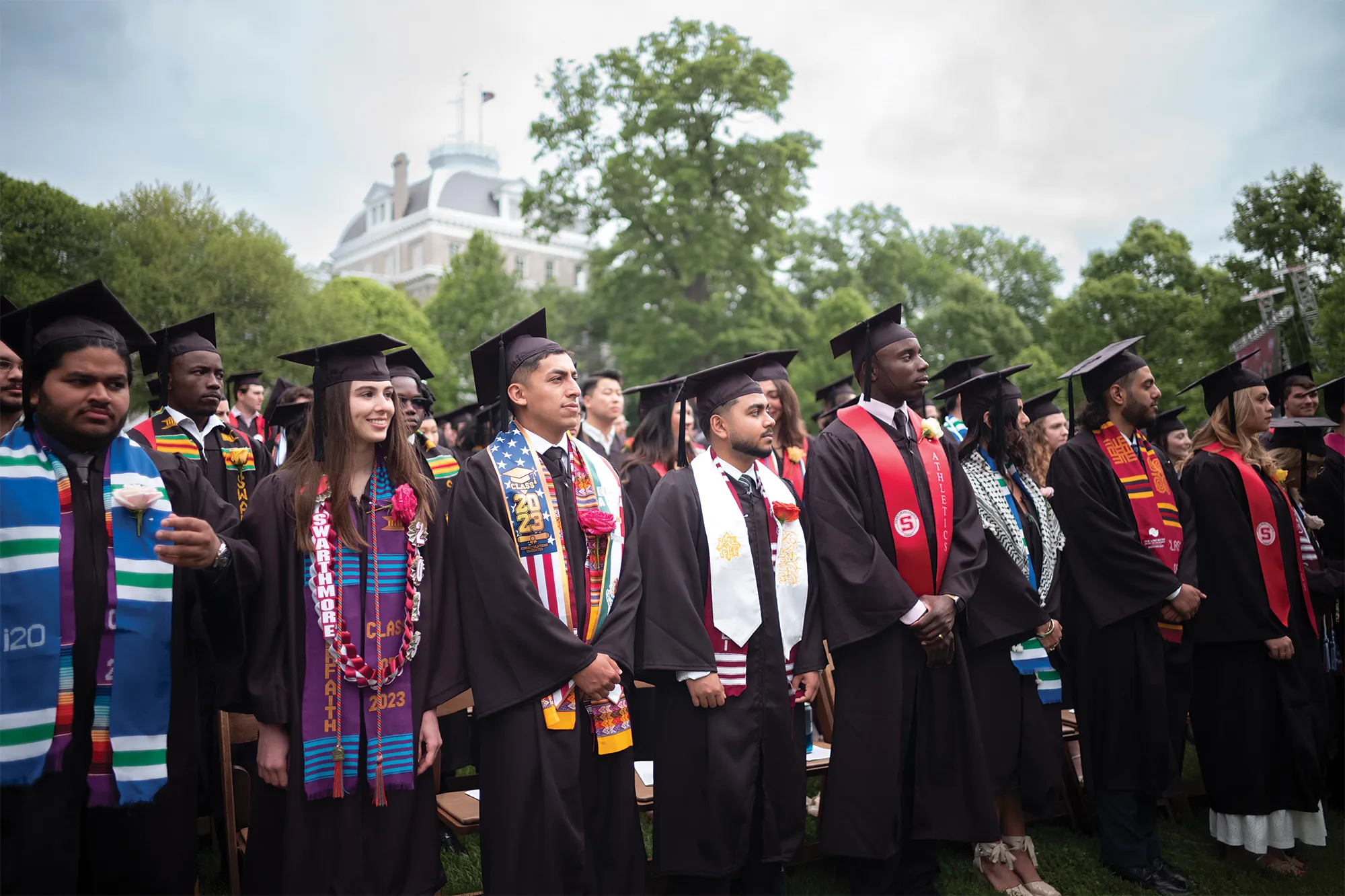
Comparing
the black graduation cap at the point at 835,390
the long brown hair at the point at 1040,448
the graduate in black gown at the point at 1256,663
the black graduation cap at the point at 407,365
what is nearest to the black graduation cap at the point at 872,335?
the graduate in black gown at the point at 1256,663

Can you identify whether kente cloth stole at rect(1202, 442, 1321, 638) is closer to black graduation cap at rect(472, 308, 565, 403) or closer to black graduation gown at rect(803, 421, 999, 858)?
black graduation gown at rect(803, 421, 999, 858)

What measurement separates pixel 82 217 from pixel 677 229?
1541 centimetres

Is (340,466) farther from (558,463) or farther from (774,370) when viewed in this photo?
(774,370)

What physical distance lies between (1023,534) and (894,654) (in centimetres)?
120

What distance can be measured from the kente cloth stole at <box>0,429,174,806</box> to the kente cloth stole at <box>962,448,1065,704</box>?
11.6ft

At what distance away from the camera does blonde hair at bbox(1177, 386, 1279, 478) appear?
18.0 ft

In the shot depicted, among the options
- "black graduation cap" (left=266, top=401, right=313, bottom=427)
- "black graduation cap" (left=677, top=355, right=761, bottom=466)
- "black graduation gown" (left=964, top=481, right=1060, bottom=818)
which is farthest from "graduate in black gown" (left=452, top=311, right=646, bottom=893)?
"black graduation cap" (left=266, top=401, right=313, bottom=427)

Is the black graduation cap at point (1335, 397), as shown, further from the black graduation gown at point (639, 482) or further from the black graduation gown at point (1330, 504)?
the black graduation gown at point (639, 482)

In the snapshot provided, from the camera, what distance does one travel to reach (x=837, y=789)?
417cm

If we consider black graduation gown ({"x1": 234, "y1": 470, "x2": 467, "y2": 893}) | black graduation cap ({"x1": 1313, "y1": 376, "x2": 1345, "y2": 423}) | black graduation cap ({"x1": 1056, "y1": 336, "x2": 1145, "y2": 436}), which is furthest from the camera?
black graduation cap ({"x1": 1313, "y1": 376, "x2": 1345, "y2": 423})

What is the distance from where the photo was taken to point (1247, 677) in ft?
16.8

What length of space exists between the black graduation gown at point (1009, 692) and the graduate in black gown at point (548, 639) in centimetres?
176

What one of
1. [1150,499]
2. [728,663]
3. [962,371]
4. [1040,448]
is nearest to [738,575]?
[728,663]

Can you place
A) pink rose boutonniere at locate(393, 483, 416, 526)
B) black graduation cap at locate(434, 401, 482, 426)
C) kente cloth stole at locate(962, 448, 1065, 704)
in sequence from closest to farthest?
1. pink rose boutonniere at locate(393, 483, 416, 526)
2. kente cloth stole at locate(962, 448, 1065, 704)
3. black graduation cap at locate(434, 401, 482, 426)
